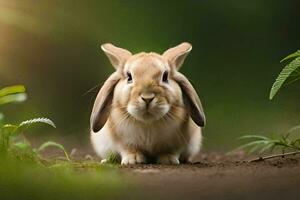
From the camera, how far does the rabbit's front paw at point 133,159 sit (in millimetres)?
3719

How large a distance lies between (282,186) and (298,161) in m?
1.24

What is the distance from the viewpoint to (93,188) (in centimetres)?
210

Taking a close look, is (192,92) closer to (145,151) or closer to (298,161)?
(145,151)

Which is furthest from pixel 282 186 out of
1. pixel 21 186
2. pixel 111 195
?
pixel 21 186

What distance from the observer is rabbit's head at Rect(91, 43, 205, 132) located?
3559 millimetres

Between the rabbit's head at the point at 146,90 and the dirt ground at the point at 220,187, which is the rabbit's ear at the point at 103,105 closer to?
the rabbit's head at the point at 146,90

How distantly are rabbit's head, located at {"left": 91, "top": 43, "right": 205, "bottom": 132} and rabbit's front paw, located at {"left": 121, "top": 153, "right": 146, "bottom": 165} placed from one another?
0.20 m

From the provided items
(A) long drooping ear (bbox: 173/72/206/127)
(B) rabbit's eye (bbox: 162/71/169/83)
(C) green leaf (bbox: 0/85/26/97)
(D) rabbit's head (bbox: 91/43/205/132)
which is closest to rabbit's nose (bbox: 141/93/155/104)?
(D) rabbit's head (bbox: 91/43/205/132)

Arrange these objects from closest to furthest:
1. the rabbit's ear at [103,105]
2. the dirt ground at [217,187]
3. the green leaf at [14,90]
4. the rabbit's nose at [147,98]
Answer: the dirt ground at [217,187]
the green leaf at [14,90]
the rabbit's nose at [147,98]
the rabbit's ear at [103,105]

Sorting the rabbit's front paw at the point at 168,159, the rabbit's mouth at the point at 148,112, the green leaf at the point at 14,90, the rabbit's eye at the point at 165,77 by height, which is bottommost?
the rabbit's front paw at the point at 168,159

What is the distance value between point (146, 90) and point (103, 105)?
1.25 ft

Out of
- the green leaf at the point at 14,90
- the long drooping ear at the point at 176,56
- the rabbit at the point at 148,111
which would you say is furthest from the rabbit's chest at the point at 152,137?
the green leaf at the point at 14,90

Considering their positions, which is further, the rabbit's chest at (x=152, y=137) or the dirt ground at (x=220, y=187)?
the rabbit's chest at (x=152, y=137)

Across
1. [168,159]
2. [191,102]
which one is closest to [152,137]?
[168,159]
